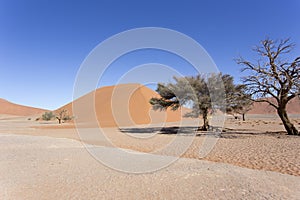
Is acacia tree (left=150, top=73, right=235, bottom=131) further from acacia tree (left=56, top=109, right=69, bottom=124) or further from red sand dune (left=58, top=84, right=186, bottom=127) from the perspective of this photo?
acacia tree (left=56, top=109, right=69, bottom=124)

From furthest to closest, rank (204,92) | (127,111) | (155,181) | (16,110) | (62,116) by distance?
(16,110) → (127,111) → (62,116) → (204,92) → (155,181)

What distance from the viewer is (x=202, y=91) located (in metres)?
19.1

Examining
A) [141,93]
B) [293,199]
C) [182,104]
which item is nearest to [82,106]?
[141,93]

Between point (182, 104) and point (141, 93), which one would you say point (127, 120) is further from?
point (182, 104)

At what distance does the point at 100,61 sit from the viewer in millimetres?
9750

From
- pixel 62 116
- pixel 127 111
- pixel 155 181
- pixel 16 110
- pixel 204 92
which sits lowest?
pixel 155 181

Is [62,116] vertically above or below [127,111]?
below

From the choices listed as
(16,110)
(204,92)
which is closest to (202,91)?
(204,92)

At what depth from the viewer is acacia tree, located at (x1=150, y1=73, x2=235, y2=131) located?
18.2 meters

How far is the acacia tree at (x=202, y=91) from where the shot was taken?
18.2 metres

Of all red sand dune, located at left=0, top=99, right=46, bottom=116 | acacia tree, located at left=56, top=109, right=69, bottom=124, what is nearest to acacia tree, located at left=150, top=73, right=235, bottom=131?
acacia tree, located at left=56, top=109, right=69, bottom=124

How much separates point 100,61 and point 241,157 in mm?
7689

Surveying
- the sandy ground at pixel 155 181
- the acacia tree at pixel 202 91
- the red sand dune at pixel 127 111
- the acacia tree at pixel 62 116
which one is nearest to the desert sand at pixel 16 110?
the red sand dune at pixel 127 111

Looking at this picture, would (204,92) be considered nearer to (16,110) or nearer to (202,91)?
(202,91)
